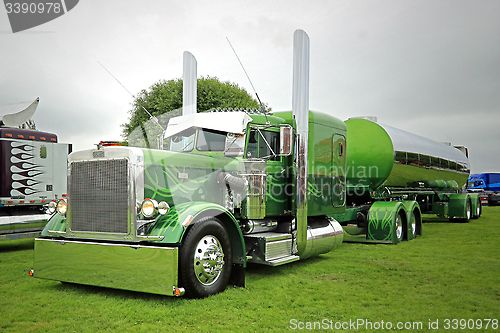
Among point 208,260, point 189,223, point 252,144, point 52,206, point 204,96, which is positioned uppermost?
point 204,96

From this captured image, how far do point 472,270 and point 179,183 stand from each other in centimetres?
539

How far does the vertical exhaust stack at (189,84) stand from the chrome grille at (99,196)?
11.6ft

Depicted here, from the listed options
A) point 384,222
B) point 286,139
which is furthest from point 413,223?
point 286,139

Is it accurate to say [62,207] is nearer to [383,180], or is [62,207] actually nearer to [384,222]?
[384,222]

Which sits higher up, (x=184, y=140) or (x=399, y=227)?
(x=184, y=140)

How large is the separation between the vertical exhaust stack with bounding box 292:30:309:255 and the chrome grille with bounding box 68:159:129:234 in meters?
3.15

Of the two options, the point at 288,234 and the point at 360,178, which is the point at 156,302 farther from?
the point at 360,178

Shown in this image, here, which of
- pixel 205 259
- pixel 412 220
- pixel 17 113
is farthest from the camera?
pixel 412 220

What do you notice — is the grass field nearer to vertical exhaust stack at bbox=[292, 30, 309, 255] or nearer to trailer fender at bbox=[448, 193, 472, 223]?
vertical exhaust stack at bbox=[292, 30, 309, 255]

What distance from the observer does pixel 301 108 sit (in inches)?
279

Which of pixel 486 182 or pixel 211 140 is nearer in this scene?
pixel 211 140

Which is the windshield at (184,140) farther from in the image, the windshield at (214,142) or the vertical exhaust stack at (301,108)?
the vertical exhaust stack at (301,108)

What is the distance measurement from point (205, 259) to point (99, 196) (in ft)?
5.32

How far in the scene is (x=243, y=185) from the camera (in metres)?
6.31
